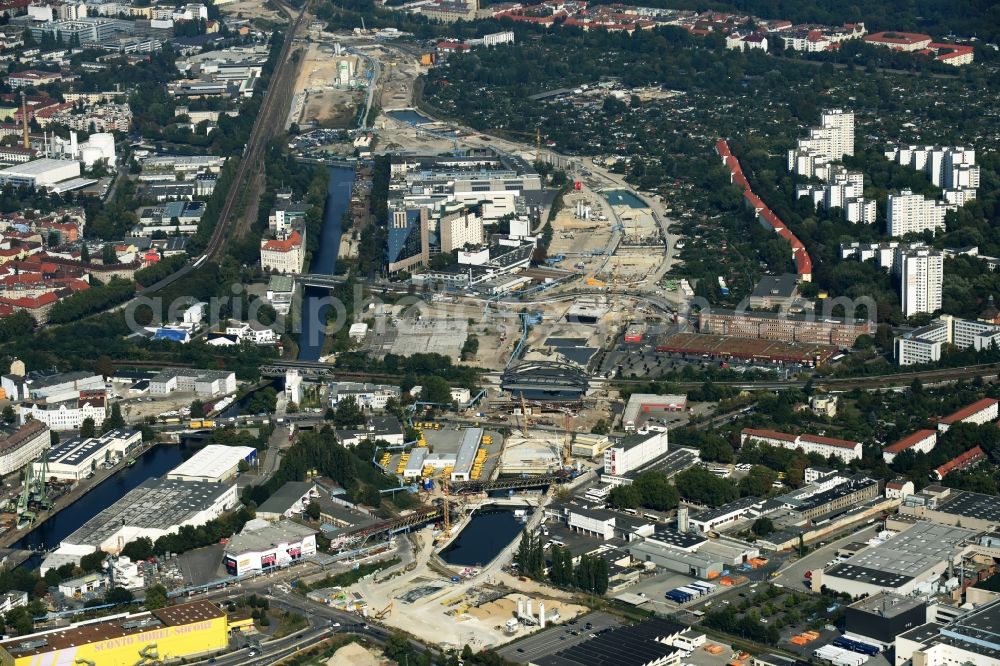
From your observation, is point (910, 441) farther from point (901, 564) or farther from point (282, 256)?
point (282, 256)

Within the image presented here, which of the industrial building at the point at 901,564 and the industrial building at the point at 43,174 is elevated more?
the industrial building at the point at 43,174

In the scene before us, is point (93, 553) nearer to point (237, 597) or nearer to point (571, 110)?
point (237, 597)

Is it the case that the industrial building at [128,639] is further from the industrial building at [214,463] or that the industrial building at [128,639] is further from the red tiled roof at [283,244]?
the red tiled roof at [283,244]

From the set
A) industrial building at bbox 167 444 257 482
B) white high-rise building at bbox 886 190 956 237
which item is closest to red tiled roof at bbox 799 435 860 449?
industrial building at bbox 167 444 257 482

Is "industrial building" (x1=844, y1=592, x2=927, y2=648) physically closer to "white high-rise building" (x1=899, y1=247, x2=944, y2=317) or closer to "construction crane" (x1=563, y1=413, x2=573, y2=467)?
"construction crane" (x1=563, y1=413, x2=573, y2=467)

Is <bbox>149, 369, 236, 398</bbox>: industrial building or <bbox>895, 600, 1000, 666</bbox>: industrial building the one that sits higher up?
<bbox>149, 369, 236, 398</bbox>: industrial building

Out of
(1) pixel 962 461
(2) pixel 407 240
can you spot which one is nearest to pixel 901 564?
(1) pixel 962 461

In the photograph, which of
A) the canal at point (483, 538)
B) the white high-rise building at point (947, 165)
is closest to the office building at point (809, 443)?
the canal at point (483, 538)
